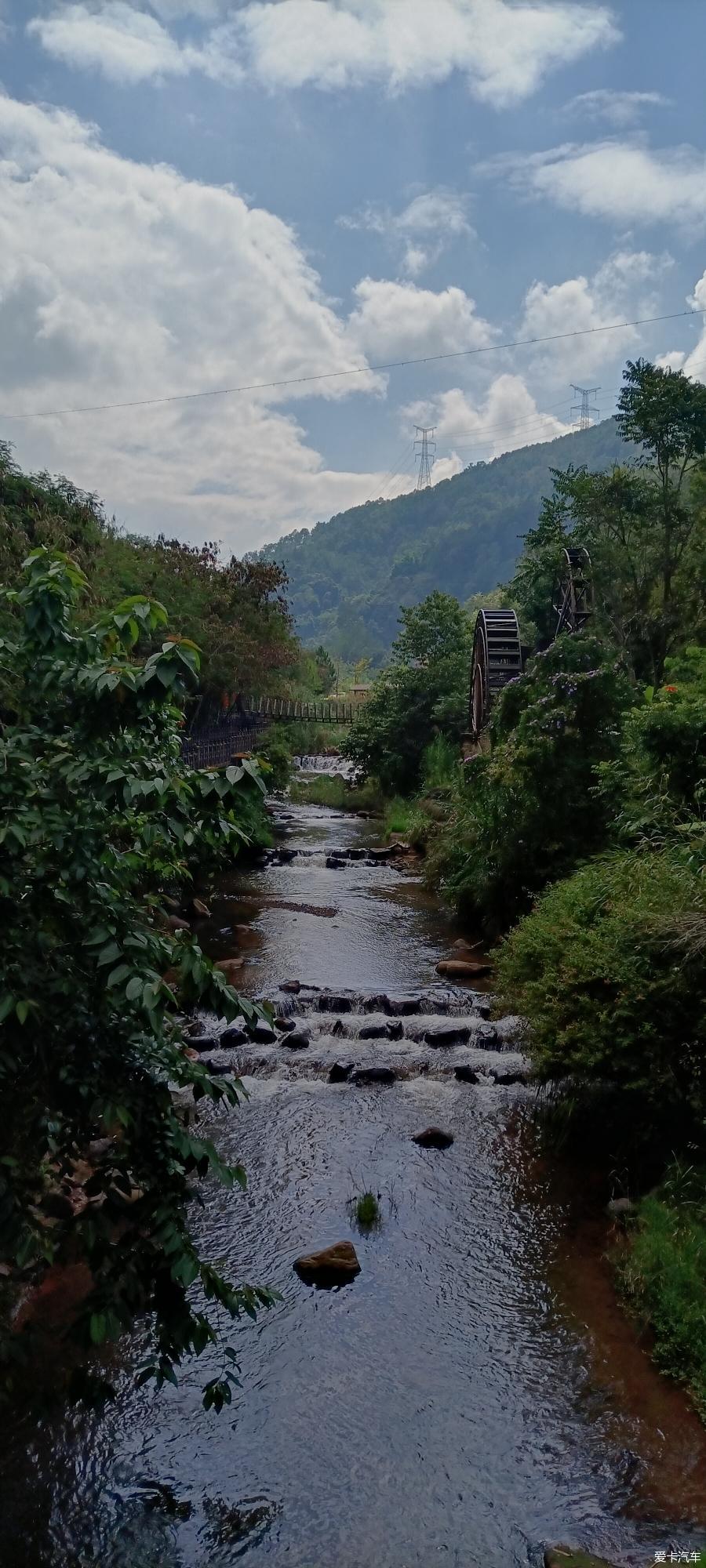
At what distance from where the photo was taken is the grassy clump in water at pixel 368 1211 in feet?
21.5

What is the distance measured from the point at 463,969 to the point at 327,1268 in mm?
6128

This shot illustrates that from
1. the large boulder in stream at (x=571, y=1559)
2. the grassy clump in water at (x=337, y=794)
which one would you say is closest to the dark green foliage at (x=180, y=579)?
the grassy clump in water at (x=337, y=794)

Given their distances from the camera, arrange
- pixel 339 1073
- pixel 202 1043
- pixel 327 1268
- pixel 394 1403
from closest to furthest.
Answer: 1. pixel 394 1403
2. pixel 327 1268
3. pixel 339 1073
4. pixel 202 1043

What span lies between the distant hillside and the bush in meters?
117

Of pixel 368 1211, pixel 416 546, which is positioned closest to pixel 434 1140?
pixel 368 1211

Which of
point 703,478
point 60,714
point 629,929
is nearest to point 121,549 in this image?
point 703,478

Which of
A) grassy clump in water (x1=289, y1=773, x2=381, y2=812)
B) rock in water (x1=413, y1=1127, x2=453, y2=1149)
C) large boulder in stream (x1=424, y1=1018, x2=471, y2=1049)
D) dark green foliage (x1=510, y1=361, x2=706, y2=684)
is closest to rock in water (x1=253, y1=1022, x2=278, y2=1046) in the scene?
large boulder in stream (x1=424, y1=1018, x2=471, y2=1049)

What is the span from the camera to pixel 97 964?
2.86 m

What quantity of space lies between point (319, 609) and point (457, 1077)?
153403mm

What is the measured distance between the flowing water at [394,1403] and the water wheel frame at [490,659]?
13192mm

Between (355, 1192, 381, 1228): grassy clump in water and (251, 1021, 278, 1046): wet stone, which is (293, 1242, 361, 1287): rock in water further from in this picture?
(251, 1021, 278, 1046): wet stone

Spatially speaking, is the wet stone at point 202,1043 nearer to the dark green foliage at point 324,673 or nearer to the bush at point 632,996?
the bush at point 632,996

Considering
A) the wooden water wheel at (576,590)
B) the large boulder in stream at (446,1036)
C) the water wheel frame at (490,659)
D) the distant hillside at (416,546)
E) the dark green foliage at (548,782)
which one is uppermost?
the distant hillside at (416,546)

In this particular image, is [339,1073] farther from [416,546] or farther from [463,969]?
[416,546]
